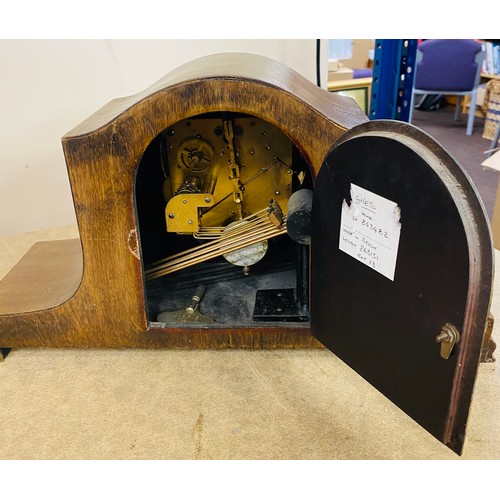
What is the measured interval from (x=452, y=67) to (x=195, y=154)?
9.49 ft

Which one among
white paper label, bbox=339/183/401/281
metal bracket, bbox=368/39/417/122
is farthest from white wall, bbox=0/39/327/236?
Answer: white paper label, bbox=339/183/401/281

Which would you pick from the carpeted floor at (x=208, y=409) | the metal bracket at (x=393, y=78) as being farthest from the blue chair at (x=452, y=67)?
the carpeted floor at (x=208, y=409)

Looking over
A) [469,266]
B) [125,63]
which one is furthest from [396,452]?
[125,63]

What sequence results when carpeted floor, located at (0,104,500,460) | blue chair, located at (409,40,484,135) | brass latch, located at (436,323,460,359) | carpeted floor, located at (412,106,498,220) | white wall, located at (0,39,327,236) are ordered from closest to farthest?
1. brass latch, located at (436,323,460,359)
2. carpeted floor, located at (0,104,500,460)
3. white wall, located at (0,39,327,236)
4. carpeted floor, located at (412,106,498,220)
5. blue chair, located at (409,40,484,135)

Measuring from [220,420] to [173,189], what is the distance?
0.57 meters

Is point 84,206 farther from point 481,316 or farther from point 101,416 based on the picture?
point 481,316

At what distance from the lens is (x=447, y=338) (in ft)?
2.22

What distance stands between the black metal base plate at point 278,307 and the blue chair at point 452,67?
270 centimetres

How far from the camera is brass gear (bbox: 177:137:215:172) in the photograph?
1.23m

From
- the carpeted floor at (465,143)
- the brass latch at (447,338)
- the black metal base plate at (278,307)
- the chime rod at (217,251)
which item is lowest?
the carpeted floor at (465,143)

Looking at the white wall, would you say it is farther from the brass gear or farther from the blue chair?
the blue chair

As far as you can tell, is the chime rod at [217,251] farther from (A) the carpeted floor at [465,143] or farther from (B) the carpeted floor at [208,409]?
(A) the carpeted floor at [465,143]

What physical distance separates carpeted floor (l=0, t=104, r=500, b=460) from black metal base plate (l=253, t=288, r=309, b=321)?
0.26 ft

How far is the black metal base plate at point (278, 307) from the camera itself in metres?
1.12
